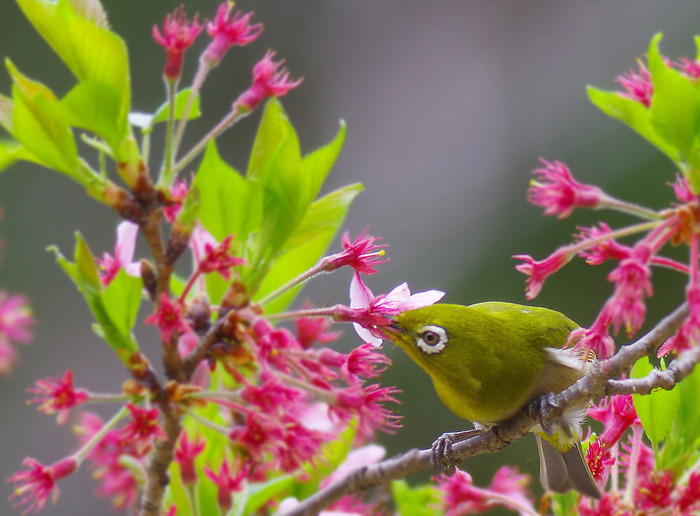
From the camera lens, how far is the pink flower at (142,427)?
1.40 m

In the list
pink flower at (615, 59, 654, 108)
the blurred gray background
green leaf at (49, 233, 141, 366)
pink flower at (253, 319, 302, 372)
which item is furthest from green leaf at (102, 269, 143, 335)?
the blurred gray background

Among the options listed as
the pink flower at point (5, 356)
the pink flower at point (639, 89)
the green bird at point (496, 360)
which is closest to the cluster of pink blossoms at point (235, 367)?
the green bird at point (496, 360)

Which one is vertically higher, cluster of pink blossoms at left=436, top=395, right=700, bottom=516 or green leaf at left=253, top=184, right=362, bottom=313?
green leaf at left=253, top=184, right=362, bottom=313

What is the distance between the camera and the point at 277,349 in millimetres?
1351

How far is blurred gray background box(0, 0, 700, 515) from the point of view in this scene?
4.88m

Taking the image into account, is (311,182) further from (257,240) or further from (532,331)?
(532,331)

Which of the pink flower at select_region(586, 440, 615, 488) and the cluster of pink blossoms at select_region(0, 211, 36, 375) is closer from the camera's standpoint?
the pink flower at select_region(586, 440, 615, 488)

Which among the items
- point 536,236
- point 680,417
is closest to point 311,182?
point 680,417

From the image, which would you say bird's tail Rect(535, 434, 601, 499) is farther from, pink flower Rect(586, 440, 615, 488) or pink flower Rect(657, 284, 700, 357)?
pink flower Rect(657, 284, 700, 357)

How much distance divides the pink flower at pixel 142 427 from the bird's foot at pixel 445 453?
1.53 feet

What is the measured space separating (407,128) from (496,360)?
18.8 ft

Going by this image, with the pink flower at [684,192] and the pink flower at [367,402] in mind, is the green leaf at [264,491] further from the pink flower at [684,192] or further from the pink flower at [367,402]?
the pink flower at [684,192]

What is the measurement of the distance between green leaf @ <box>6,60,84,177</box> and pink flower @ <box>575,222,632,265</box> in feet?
2.93

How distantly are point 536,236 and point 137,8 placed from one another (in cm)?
364
